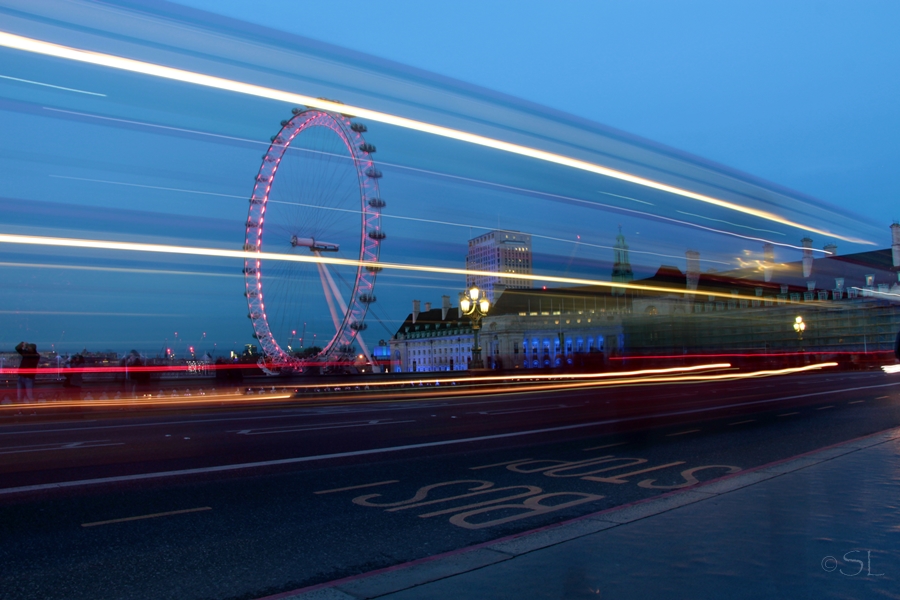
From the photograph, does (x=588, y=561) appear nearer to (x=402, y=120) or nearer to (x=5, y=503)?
(x=5, y=503)

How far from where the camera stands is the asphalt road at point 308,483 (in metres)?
5.56

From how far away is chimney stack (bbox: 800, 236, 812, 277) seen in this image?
41753 mm

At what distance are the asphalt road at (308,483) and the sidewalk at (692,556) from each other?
80cm

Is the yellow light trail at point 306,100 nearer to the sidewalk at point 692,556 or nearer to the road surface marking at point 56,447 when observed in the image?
the road surface marking at point 56,447

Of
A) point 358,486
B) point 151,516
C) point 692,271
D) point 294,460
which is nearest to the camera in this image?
point 151,516

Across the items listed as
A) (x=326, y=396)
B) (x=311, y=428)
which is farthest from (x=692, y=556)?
(x=326, y=396)

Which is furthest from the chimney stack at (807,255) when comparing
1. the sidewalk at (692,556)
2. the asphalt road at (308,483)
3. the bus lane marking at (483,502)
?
the sidewalk at (692,556)

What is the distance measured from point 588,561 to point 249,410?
58.9 feet

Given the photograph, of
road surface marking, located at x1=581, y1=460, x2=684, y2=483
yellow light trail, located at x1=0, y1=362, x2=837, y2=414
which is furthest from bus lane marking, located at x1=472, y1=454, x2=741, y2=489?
yellow light trail, located at x1=0, y1=362, x2=837, y2=414

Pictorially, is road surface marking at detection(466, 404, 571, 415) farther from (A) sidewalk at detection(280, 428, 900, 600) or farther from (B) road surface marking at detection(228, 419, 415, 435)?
(A) sidewalk at detection(280, 428, 900, 600)

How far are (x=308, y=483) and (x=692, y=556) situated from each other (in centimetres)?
524

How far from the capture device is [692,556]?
5.00 m

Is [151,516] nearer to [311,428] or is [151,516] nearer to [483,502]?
[483,502]

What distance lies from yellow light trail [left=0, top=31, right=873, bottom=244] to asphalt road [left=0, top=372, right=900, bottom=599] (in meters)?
8.26
